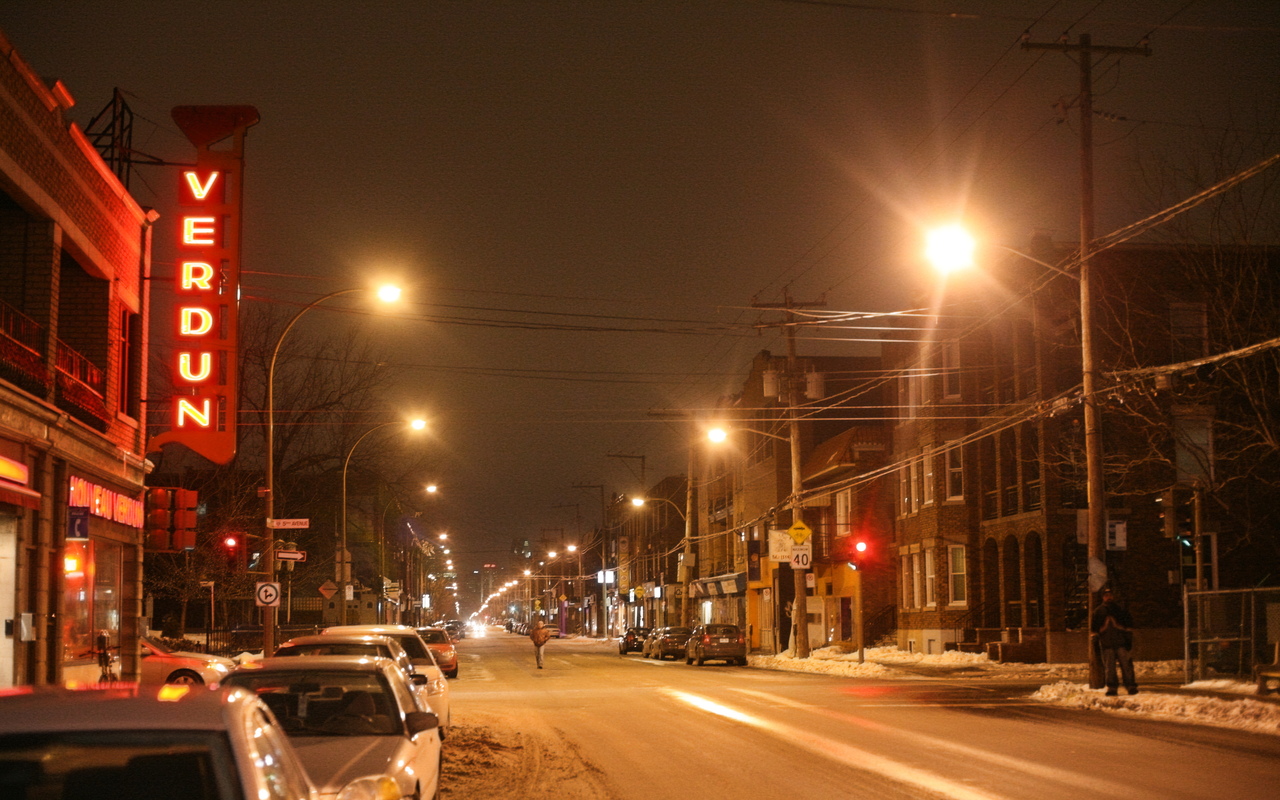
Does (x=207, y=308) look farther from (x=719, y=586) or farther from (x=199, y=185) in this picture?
(x=719, y=586)

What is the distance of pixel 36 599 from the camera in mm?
18375

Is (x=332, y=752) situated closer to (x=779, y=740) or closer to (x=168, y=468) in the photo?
(x=779, y=740)

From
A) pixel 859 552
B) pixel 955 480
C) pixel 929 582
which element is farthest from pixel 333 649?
pixel 929 582

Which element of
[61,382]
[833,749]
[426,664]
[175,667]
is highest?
[61,382]

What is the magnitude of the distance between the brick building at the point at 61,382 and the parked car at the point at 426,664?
15.1 feet

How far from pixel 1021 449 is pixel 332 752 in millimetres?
33490

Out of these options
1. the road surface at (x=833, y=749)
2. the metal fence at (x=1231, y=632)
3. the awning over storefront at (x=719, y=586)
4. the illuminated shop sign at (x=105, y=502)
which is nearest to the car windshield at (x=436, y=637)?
the road surface at (x=833, y=749)

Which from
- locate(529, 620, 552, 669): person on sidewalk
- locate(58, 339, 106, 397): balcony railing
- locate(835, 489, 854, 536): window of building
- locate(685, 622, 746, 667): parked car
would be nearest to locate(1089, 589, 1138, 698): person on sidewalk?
locate(58, 339, 106, 397): balcony railing

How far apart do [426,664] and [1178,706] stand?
12.0 meters

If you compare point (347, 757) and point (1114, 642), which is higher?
point (347, 757)

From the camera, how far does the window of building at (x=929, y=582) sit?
141 ft

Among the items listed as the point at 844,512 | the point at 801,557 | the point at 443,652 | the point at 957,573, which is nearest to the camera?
the point at 443,652

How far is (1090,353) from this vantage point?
24391 millimetres

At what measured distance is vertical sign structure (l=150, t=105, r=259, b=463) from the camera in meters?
23.2
